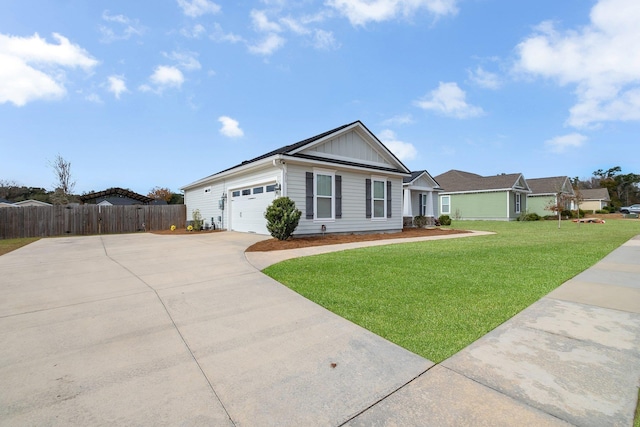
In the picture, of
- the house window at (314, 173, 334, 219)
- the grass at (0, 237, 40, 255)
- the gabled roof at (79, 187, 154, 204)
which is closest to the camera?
the grass at (0, 237, 40, 255)

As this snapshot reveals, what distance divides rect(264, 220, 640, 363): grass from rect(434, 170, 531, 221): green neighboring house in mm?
21066

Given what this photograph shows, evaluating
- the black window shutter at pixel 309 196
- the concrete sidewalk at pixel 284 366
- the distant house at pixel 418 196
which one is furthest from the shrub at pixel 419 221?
the concrete sidewalk at pixel 284 366

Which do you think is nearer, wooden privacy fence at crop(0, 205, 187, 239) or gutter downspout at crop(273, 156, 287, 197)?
gutter downspout at crop(273, 156, 287, 197)

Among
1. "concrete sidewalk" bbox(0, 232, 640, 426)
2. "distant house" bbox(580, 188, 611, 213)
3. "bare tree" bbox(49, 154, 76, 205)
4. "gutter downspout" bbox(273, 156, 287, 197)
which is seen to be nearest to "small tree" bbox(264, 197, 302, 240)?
"gutter downspout" bbox(273, 156, 287, 197)

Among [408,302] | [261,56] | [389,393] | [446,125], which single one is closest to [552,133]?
[446,125]

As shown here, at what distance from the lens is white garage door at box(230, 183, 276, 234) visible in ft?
40.3

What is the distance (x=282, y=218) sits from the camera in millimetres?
9922

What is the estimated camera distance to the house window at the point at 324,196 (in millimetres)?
11859

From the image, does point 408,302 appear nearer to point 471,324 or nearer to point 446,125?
point 471,324

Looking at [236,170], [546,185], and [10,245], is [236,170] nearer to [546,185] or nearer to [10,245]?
[10,245]

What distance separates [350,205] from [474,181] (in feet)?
76.4

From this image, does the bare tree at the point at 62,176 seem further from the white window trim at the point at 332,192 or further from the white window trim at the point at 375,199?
the white window trim at the point at 375,199

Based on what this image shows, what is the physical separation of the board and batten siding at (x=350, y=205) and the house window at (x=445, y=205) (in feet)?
56.8

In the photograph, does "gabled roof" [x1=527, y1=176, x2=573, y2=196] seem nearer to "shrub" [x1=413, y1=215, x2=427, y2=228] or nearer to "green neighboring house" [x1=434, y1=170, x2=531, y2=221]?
"green neighboring house" [x1=434, y1=170, x2=531, y2=221]
